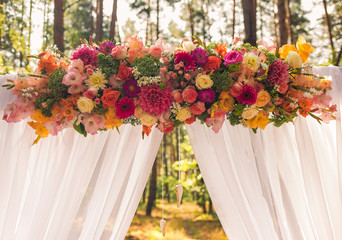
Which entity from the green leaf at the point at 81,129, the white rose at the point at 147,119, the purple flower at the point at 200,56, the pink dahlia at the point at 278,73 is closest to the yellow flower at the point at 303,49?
the pink dahlia at the point at 278,73

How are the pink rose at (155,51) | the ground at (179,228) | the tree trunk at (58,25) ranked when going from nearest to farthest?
the pink rose at (155,51), the tree trunk at (58,25), the ground at (179,228)

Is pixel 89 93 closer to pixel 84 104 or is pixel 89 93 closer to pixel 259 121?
pixel 84 104

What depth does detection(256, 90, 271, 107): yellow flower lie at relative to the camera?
5.65ft

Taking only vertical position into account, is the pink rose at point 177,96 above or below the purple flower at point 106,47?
below

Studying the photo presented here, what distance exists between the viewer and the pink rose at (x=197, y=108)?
5.58 feet

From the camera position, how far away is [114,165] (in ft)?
6.24

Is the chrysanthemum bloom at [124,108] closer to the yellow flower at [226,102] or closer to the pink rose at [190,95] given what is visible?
the pink rose at [190,95]

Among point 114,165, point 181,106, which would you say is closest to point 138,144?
point 114,165

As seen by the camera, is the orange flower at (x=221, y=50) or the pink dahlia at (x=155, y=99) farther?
the orange flower at (x=221, y=50)

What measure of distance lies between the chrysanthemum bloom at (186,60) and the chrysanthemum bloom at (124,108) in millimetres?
372

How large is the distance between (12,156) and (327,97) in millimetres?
2104

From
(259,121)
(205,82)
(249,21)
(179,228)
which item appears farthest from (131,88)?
(179,228)

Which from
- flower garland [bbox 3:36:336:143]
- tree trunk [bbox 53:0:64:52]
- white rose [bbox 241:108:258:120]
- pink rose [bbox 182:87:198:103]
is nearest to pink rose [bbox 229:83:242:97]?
flower garland [bbox 3:36:336:143]

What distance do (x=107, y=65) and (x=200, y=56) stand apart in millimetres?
562
